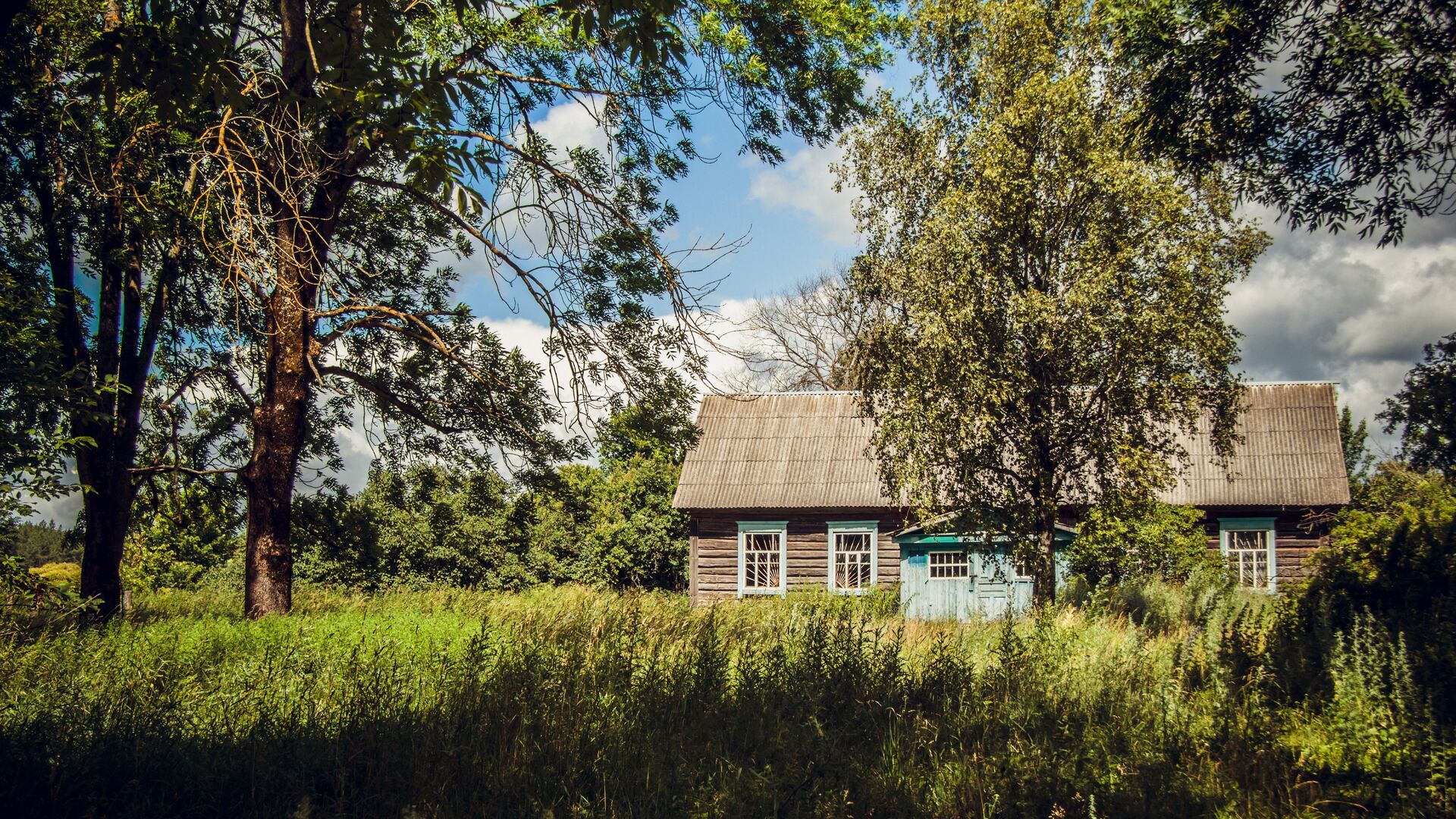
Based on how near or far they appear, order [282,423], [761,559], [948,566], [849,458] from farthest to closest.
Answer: [849,458]
[761,559]
[948,566]
[282,423]

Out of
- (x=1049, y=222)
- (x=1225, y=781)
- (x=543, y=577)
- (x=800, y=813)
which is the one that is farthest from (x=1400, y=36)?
(x=543, y=577)

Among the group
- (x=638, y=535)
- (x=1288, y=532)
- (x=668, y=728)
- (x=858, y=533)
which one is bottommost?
(x=668, y=728)

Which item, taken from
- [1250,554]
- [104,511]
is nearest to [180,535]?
[104,511]

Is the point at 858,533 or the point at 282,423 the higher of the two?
the point at 282,423

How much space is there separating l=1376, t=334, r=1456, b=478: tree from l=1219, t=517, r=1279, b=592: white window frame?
323 inches

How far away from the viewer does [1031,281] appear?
14.1 meters

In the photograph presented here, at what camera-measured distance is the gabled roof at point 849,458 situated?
2086 centimetres

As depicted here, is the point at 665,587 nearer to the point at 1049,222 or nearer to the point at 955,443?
the point at 955,443

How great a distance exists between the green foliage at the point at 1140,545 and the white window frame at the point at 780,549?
7.17 metres

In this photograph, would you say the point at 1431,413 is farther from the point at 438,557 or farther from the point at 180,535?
the point at 180,535

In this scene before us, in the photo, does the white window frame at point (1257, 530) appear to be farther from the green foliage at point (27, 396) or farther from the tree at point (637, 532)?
the green foliage at point (27, 396)

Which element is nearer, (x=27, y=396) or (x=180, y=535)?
(x=27, y=396)

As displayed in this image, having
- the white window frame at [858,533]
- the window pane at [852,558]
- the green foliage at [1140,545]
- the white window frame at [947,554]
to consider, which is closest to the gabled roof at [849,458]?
the white window frame at [858,533]

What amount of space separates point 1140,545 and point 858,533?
6964 mm
